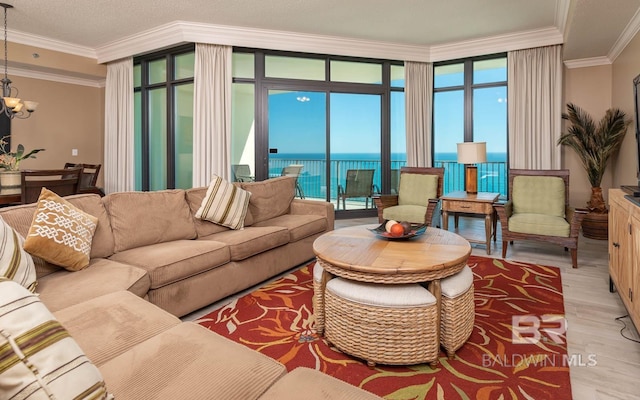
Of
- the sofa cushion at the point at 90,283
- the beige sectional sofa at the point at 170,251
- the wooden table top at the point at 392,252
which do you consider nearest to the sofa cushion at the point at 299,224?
the beige sectional sofa at the point at 170,251

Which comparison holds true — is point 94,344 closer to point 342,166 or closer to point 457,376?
point 457,376

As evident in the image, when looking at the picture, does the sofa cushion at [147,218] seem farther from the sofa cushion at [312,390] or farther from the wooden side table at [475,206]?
the wooden side table at [475,206]

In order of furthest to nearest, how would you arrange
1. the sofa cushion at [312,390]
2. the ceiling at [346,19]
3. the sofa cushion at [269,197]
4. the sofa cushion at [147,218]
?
the ceiling at [346,19], the sofa cushion at [269,197], the sofa cushion at [147,218], the sofa cushion at [312,390]

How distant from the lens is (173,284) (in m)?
2.45

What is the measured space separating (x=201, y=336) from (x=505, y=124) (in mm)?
6151

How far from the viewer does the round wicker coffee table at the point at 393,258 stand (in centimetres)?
197

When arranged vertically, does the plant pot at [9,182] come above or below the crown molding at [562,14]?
below

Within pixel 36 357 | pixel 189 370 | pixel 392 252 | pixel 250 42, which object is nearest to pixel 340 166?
pixel 250 42

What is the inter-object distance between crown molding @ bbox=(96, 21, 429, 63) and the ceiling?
0.33ft

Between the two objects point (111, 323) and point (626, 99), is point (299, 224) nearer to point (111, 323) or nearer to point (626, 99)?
point (111, 323)

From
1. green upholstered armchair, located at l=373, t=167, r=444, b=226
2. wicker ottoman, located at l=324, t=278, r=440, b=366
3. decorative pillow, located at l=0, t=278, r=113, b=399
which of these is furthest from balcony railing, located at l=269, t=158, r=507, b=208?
decorative pillow, located at l=0, t=278, r=113, b=399

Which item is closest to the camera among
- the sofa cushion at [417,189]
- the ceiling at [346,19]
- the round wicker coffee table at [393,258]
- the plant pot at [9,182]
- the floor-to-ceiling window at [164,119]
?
the round wicker coffee table at [393,258]

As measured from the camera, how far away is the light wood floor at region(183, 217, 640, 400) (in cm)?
179

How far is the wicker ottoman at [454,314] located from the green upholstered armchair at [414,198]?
2.47 metres
